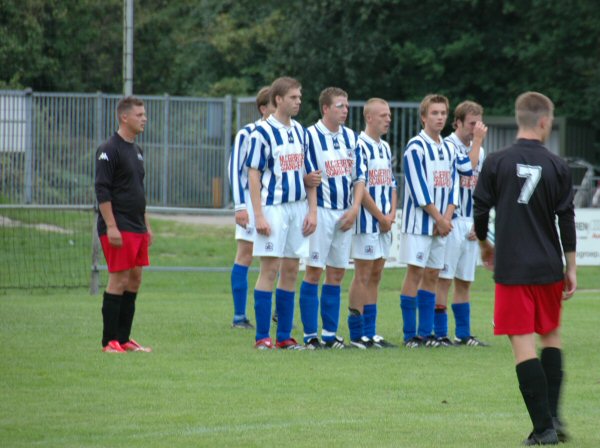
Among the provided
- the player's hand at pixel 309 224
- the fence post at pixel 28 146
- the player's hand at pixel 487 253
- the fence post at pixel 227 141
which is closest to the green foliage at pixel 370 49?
the fence post at pixel 28 146

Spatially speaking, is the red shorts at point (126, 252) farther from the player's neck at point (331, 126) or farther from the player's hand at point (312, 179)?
the player's neck at point (331, 126)

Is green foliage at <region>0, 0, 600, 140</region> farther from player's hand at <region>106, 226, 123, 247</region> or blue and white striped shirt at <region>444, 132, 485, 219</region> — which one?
player's hand at <region>106, 226, 123, 247</region>

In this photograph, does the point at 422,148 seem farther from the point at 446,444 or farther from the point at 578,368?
the point at 446,444

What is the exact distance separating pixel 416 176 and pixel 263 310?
1.96m

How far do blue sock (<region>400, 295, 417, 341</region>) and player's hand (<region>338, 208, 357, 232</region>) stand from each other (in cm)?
98

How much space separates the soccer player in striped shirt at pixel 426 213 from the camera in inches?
465

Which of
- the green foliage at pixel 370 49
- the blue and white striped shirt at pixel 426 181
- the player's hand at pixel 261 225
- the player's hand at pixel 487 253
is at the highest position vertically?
the green foliage at pixel 370 49

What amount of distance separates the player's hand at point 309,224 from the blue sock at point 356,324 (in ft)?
3.37

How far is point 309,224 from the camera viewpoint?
11164 mm

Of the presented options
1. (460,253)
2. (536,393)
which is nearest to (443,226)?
(460,253)

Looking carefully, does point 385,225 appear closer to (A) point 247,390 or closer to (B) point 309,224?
(B) point 309,224

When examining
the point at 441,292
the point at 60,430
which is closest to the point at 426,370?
the point at 441,292

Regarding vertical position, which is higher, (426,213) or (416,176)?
(416,176)

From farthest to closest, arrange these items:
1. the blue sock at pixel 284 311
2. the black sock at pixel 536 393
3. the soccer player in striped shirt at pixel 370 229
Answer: the soccer player in striped shirt at pixel 370 229 < the blue sock at pixel 284 311 < the black sock at pixel 536 393
